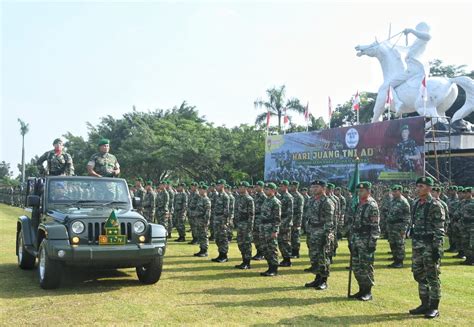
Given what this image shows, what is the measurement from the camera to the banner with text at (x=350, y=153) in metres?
18.8

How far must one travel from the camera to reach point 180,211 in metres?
15.4

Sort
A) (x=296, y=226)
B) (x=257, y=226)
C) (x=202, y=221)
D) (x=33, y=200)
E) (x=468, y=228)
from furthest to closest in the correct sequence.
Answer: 1. (x=202, y=221)
2. (x=296, y=226)
3. (x=468, y=228)
4. (x=257, y=226)
5. (x=33, y=200)

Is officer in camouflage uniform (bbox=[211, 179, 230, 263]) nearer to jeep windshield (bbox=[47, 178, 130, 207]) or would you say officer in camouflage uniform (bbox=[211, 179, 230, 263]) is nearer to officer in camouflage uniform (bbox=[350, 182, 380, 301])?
jeep windshield (bbox=[47, 178, 130, 207])

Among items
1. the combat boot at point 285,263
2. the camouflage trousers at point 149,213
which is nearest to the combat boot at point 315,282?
the combat boot at point 285,263

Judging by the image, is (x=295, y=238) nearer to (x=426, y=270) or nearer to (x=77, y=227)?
(x=426, y=270)

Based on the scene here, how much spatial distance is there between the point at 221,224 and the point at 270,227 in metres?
2.21

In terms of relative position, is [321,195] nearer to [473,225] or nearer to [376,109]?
[473,225]

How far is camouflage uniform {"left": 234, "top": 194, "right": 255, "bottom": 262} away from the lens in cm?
976

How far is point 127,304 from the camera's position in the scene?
647 cm

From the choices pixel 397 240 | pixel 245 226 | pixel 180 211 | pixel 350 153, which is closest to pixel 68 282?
pixel 245 226

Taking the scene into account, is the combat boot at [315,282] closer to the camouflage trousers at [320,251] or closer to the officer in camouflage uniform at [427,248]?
the camouflage trousers at [320,251]

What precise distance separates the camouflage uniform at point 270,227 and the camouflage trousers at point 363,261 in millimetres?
1995

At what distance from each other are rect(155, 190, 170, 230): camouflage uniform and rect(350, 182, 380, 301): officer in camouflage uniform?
9.35m

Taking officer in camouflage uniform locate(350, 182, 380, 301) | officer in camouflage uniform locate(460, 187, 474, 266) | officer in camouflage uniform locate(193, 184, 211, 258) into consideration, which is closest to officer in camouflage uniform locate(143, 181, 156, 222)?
officer in camouflage uniform locate(193, 184, 211, 258)
